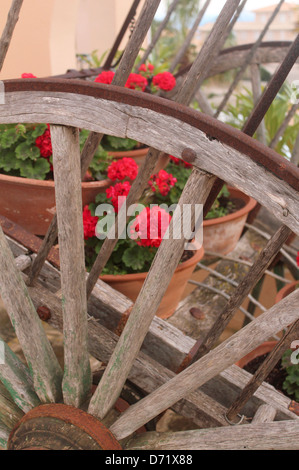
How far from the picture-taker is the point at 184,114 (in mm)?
962

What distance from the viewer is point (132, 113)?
39.9 inches

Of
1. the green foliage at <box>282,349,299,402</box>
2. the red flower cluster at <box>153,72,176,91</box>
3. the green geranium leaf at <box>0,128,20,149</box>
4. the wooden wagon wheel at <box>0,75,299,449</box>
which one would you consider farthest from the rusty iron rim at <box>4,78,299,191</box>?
the red flower cluster at <box>153,72,176,91</box>

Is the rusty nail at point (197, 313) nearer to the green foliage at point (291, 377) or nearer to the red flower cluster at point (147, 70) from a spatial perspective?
the green foliage at point (291, 377)

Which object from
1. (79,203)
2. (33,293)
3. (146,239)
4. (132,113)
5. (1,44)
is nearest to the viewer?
(132,113)

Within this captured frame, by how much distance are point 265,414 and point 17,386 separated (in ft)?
2.28

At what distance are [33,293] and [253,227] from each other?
1.70 m

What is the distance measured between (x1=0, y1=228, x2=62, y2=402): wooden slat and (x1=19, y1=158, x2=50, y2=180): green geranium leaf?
879 mm

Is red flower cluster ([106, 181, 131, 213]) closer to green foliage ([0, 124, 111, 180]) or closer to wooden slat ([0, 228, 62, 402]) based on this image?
green foliage ([0, 124, 111, 180])

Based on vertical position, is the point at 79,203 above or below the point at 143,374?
above

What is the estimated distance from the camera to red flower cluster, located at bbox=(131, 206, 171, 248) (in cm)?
181

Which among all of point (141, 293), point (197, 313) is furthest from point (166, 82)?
point (141, 293)

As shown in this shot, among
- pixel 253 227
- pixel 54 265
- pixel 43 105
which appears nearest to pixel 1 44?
pixel 43 105

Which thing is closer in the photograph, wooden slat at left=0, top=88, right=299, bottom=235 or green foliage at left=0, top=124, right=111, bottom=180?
wooden slat at left=0, top=88, right=299, bottom=235

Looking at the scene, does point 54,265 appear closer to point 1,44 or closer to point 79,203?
point 79,203
